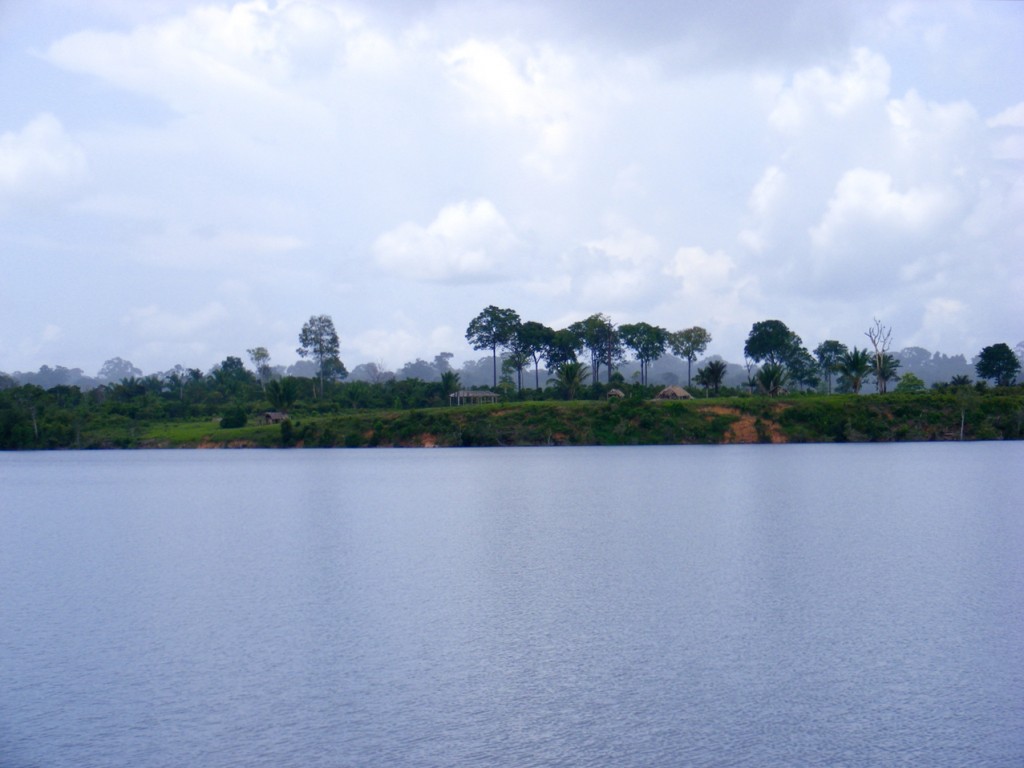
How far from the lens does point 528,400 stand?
109 meters

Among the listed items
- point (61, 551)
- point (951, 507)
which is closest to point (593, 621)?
point (61, 551)

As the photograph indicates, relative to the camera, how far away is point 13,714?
12.3 meters

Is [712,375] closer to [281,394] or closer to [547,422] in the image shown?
[547,422]

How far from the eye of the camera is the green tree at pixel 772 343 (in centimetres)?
13425

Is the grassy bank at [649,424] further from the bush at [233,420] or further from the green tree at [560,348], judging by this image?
the green tree at [560,348]

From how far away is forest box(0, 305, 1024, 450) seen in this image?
86.9 m

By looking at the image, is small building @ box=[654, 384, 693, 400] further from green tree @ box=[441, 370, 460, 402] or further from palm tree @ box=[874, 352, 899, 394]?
green tree @ box=[441, 370, 460, 402]

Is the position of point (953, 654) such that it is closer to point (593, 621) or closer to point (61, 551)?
point (593, 621)

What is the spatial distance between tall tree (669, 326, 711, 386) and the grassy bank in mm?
49342

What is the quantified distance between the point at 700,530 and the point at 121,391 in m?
105

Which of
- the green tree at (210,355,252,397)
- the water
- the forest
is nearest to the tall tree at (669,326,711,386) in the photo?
the forest

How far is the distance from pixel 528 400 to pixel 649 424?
23.5m

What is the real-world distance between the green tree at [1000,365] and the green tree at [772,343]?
2688 cm

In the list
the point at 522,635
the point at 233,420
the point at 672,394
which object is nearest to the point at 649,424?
the point at 672,394
